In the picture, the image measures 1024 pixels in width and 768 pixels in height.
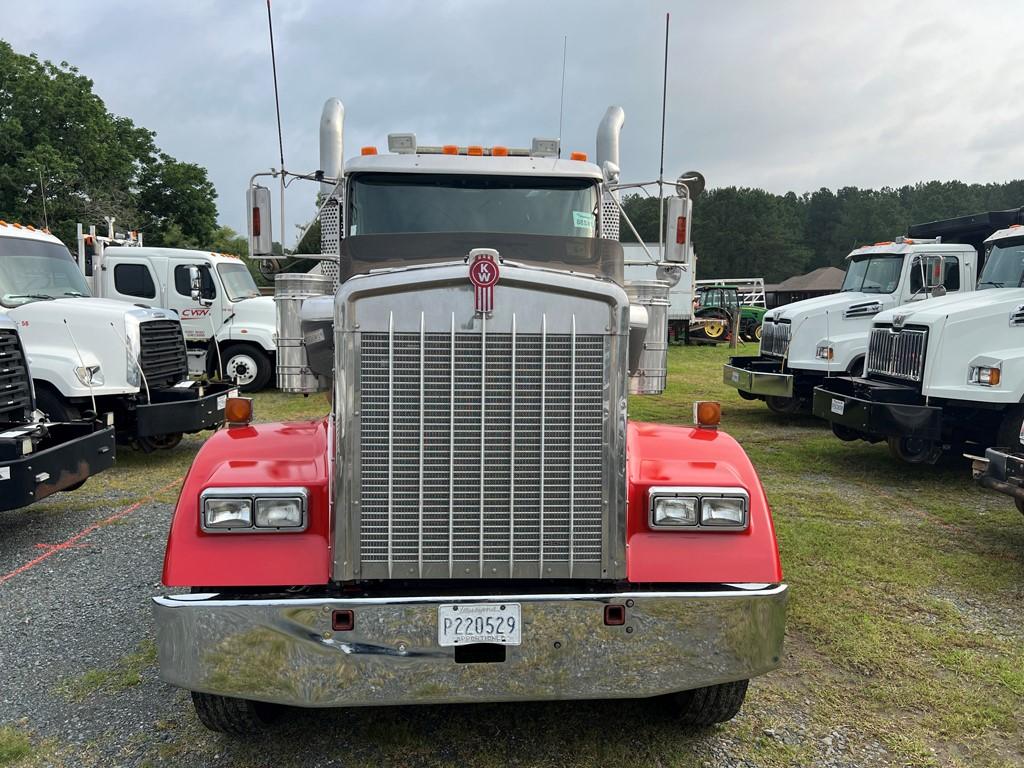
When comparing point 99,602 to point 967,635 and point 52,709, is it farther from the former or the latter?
point 967,635

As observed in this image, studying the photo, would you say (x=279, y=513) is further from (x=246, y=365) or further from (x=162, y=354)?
(x=246, y=365)

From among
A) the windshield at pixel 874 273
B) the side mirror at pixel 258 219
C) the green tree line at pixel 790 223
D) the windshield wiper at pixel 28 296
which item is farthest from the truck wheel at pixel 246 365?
the green tree line at pixel 790 223

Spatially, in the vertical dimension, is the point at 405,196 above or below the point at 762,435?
above

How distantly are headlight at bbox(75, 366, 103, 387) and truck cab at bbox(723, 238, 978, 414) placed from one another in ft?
28.2

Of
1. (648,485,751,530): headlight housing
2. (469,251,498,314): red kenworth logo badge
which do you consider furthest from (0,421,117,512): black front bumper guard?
(648,485,751,530): headlight housing

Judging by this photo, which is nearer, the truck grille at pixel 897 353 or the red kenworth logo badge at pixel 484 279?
the red kenworth logo badge at pixel 484 279

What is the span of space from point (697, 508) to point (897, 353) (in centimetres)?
625

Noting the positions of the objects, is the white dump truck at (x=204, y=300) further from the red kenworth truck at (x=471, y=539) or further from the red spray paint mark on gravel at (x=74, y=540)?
the red kenworth truck at (x=471, y=539)

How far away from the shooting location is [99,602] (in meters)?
4.73

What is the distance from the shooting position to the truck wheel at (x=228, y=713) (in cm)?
298

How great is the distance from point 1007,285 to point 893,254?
3.18 m

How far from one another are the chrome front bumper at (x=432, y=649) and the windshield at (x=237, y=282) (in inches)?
493

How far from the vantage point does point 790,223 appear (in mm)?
90438

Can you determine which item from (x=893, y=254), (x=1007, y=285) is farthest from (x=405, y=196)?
(x=893, y=254)
